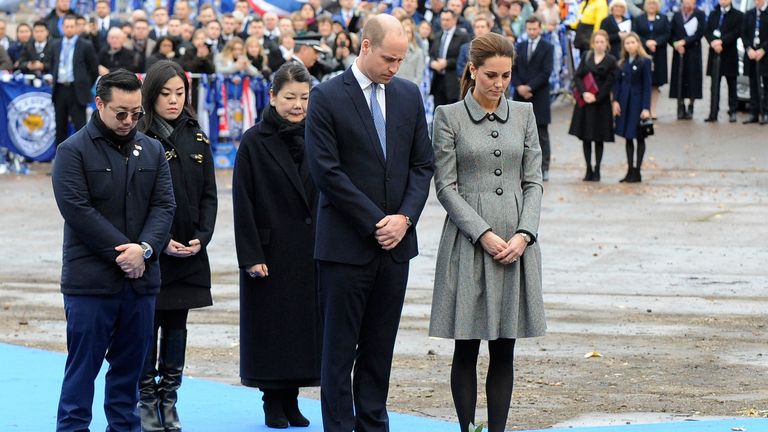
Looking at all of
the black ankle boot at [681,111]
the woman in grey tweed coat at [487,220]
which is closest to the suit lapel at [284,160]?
the woman in grey tweed coat at [487,220]

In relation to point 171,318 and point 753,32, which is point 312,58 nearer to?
point 753,32

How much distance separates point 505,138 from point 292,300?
1498 millimetres

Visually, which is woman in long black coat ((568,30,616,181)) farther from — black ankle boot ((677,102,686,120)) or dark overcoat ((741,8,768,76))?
black ankle boot ((677,102,686,120))

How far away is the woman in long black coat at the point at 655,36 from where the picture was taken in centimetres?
2267

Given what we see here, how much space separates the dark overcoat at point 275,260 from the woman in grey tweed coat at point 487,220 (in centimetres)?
95

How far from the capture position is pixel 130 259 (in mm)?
6449

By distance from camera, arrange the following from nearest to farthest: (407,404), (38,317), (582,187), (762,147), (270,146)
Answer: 1. (270,146)
2. (407,404)
3. (38,317)
4. (582,187)
5. (762,147)

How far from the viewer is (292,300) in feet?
24.6

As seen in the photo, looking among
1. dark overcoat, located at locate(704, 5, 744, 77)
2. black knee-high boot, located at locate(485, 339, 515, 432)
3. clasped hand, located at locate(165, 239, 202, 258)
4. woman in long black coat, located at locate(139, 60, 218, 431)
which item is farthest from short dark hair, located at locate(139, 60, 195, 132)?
dark overcoat, located at locate(704, 5, 744, 77)

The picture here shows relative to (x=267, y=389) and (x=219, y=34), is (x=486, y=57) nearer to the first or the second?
(x=267, y=389)

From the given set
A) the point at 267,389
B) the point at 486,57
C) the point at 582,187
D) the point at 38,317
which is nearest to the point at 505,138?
the point at 486,57

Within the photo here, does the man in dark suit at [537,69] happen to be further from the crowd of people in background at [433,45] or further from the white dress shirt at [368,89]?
the white dress shirt at [368,89]

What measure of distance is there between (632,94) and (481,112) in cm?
1252

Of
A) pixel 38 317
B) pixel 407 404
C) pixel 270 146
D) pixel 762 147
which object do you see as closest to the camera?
pixel 270 146
